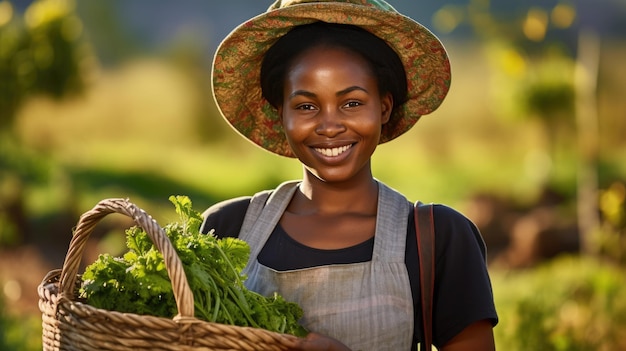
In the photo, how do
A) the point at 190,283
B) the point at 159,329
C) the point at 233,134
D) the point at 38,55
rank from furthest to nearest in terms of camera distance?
the point at 233,134 → the point at 38,55 → the point at 190,283 → the point at 159,329

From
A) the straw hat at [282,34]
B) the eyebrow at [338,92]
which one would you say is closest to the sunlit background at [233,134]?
the straw hat at [282,34]

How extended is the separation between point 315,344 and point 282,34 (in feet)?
3.13

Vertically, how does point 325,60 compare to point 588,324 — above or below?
above

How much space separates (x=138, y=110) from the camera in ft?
31.4

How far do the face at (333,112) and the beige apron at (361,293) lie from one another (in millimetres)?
201

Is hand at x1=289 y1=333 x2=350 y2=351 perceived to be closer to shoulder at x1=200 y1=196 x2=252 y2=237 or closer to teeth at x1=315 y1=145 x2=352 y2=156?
teeth at x1=315 y1=145 x2=352 y2=156

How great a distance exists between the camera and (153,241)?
2.12 metres

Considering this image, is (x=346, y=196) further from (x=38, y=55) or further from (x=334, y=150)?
(x=38, y=55)

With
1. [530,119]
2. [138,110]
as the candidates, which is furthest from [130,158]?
[530,119]

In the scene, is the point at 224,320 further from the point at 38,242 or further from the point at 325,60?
the point at 38,242

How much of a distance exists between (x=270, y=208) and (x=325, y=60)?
1.55 feet

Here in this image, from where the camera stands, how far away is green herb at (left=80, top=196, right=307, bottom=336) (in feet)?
7.18

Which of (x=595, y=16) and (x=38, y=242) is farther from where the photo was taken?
(x=38, y=242)

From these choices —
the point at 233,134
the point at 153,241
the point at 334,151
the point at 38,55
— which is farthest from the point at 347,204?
the point at 233,134
